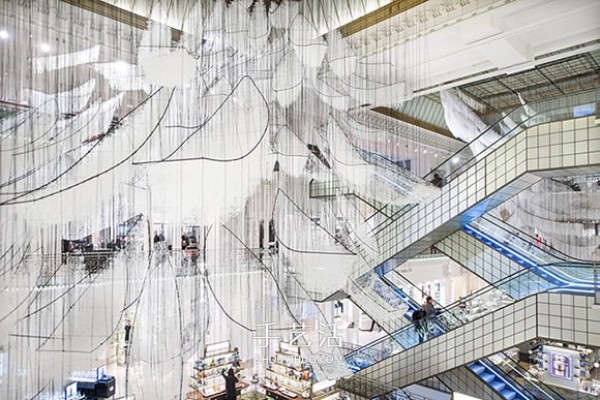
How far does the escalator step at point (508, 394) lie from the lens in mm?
5672

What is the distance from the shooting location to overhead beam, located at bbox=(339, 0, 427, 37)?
3.73 meters

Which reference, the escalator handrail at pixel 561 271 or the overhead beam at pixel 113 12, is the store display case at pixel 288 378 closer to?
the escalator handrail at pixel 561 271

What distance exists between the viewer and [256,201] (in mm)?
3346

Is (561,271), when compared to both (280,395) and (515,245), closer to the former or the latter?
(515,245)

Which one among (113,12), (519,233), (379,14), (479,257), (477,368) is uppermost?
(379,14)

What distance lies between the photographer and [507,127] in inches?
186

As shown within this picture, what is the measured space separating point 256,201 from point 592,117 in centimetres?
342

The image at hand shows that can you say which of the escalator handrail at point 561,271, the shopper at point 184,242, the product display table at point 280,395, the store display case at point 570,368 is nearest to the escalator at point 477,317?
the escalator handrail at point 561,271

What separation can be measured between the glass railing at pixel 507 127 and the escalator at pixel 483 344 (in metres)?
1.68

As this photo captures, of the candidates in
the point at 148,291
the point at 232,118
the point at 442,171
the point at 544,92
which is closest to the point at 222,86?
the point at 232,118

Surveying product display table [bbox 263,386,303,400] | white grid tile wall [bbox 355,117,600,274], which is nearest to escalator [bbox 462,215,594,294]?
white grid tile wall [bbox 355,117,600,274]

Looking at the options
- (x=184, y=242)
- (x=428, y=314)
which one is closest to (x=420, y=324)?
(x=428, y=314)

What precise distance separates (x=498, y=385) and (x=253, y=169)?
4.89m

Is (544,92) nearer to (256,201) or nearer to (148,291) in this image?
(256,201)
